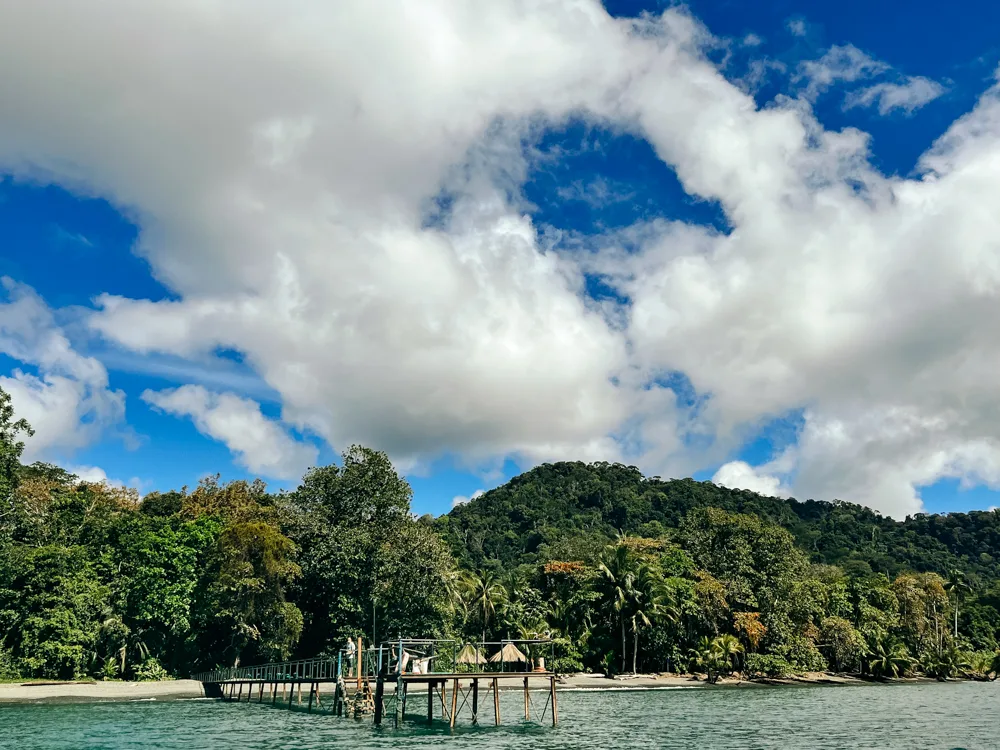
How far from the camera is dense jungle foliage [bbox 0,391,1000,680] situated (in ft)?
171

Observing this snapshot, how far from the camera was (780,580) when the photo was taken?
6612 cm

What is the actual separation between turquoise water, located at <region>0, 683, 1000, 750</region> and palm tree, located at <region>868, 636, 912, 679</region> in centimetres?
2485

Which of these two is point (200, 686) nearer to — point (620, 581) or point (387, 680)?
point (387, 680)

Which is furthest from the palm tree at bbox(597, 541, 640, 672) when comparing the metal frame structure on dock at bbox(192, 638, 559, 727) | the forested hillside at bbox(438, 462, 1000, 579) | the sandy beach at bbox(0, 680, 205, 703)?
the forested hillside at bbox(438, 462, 1000, 579)

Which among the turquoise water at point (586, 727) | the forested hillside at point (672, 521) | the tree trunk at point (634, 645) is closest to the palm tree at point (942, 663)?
the turquoise water at point (586, 727)

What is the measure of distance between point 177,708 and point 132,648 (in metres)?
15.3

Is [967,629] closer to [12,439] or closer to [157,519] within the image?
[157,519]

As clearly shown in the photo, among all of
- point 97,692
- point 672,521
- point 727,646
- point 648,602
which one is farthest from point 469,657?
point 672,521

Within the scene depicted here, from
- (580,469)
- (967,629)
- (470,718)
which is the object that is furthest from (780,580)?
(580,469)

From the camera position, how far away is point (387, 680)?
3419cm

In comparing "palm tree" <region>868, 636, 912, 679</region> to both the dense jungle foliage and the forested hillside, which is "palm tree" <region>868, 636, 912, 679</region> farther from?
the forested hillside

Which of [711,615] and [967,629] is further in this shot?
[967,629]

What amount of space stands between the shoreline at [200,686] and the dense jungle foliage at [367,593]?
1.49 m

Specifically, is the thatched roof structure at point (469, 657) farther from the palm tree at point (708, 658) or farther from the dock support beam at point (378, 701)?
the dock support beam at point (378, 701)
